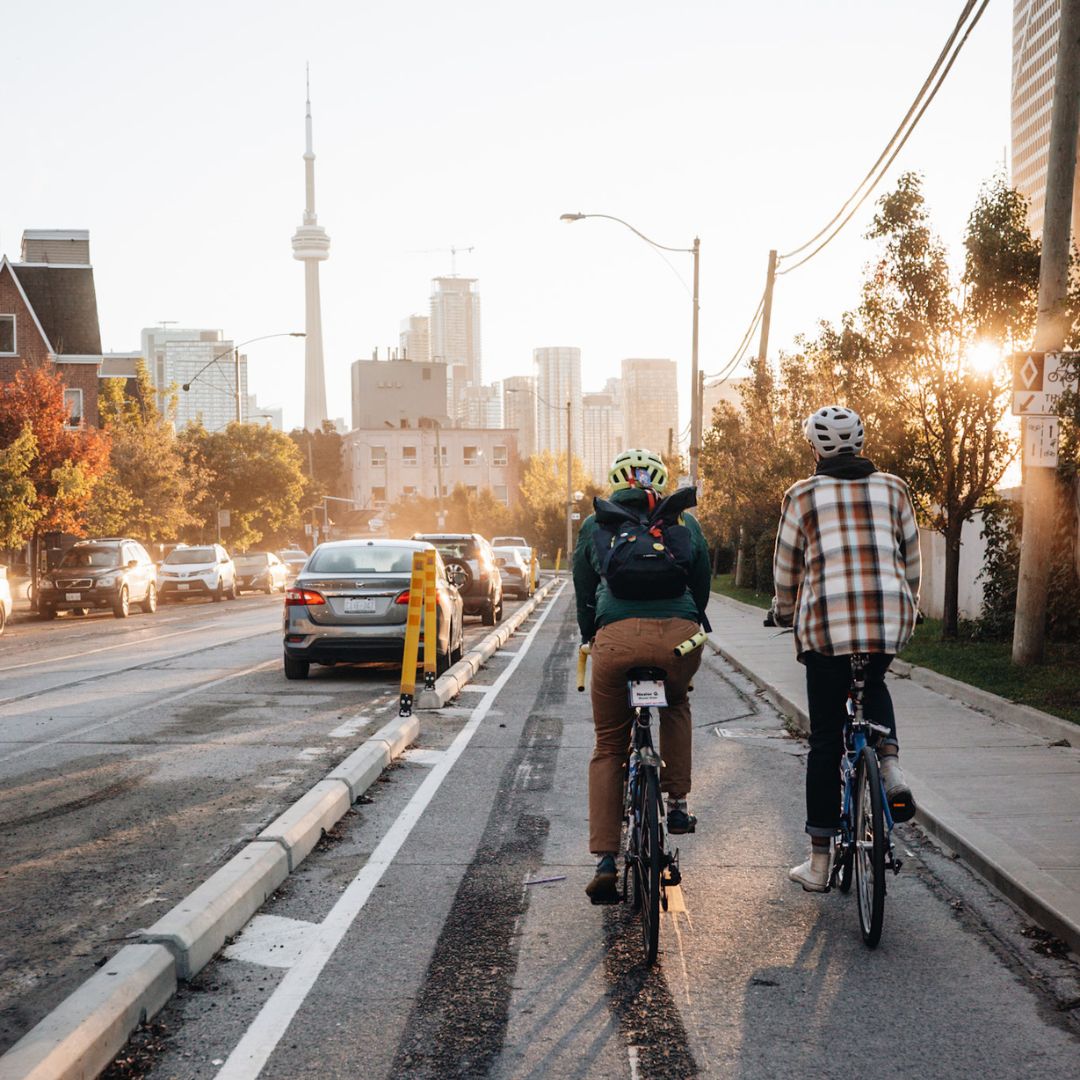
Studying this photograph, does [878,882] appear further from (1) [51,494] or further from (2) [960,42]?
(1) [51,494]

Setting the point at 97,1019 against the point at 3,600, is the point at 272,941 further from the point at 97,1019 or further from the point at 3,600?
the point at 3,600

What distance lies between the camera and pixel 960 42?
14180mm

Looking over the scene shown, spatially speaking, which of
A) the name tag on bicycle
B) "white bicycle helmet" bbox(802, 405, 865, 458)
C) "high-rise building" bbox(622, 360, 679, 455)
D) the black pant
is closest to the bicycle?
the name tag on bicycle

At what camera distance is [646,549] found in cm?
547

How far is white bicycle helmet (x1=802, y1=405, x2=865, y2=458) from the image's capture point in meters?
5.66

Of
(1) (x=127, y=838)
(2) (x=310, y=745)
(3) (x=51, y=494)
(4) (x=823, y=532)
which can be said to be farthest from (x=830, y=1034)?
(3) (x=51, y=494)

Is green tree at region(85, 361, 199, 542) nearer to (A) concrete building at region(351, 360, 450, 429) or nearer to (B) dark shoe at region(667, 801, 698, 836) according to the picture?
(B) dark shoe at region(667, 801, 698, 836)

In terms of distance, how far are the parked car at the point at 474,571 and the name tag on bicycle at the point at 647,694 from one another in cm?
1874

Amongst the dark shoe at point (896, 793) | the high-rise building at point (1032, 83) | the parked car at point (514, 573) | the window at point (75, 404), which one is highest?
the high-rise building at point (1032, 83)

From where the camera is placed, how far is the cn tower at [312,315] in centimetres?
19012

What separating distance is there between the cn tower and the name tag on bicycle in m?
186

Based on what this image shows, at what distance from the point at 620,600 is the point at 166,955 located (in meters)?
2.19

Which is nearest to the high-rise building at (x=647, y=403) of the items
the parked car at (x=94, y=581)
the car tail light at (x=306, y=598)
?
the parked car at (x=94, y=581)

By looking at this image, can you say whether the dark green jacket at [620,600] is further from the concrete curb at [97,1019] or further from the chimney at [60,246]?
the chimney at [60,246]
